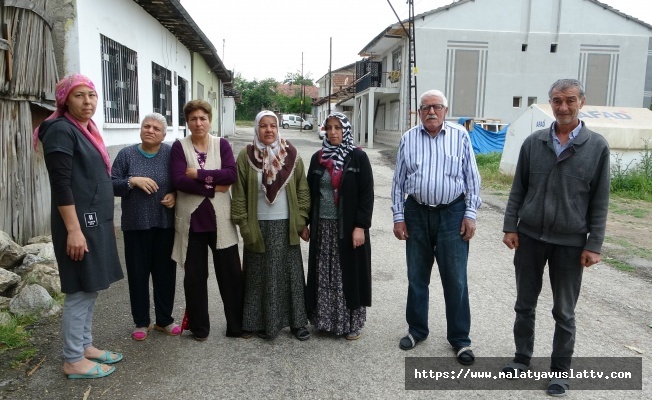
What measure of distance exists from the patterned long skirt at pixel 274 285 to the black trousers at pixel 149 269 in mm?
597

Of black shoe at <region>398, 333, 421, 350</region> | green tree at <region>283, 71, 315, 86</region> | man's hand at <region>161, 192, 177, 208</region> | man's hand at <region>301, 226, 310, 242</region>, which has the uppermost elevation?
green tree at <region>283, 71, 315, 86</region>

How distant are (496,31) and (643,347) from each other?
23168 millimetres

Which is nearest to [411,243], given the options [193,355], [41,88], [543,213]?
[543,213]

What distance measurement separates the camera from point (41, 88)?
5602mm

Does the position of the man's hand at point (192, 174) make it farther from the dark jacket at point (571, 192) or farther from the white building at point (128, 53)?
the white building at point (128, 53)

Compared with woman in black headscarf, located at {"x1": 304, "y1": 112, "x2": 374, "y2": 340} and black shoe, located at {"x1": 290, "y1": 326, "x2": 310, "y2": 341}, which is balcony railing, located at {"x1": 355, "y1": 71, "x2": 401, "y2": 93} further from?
black shoe, located at {"x1": 290, "y1": 326, "x2": 310, "y2": 341}

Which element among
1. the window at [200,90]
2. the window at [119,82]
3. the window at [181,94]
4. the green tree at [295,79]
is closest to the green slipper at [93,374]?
the window at [119,82]

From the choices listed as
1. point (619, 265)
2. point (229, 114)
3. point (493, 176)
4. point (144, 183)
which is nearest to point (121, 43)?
point (144, 183)

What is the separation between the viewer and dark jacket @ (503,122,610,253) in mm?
2928

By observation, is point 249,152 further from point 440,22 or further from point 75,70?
point 440,22

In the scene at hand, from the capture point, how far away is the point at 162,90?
35.5 ft

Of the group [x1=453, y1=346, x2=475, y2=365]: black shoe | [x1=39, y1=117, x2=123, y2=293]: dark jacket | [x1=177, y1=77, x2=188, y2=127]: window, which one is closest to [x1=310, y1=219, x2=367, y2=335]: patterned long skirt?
[x1=453, y1=346, x2=475, y2=365]: black shoe

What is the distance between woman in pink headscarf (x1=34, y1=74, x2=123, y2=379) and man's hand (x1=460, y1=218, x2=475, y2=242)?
2.41 m

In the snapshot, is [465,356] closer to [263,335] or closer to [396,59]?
[263,335]
